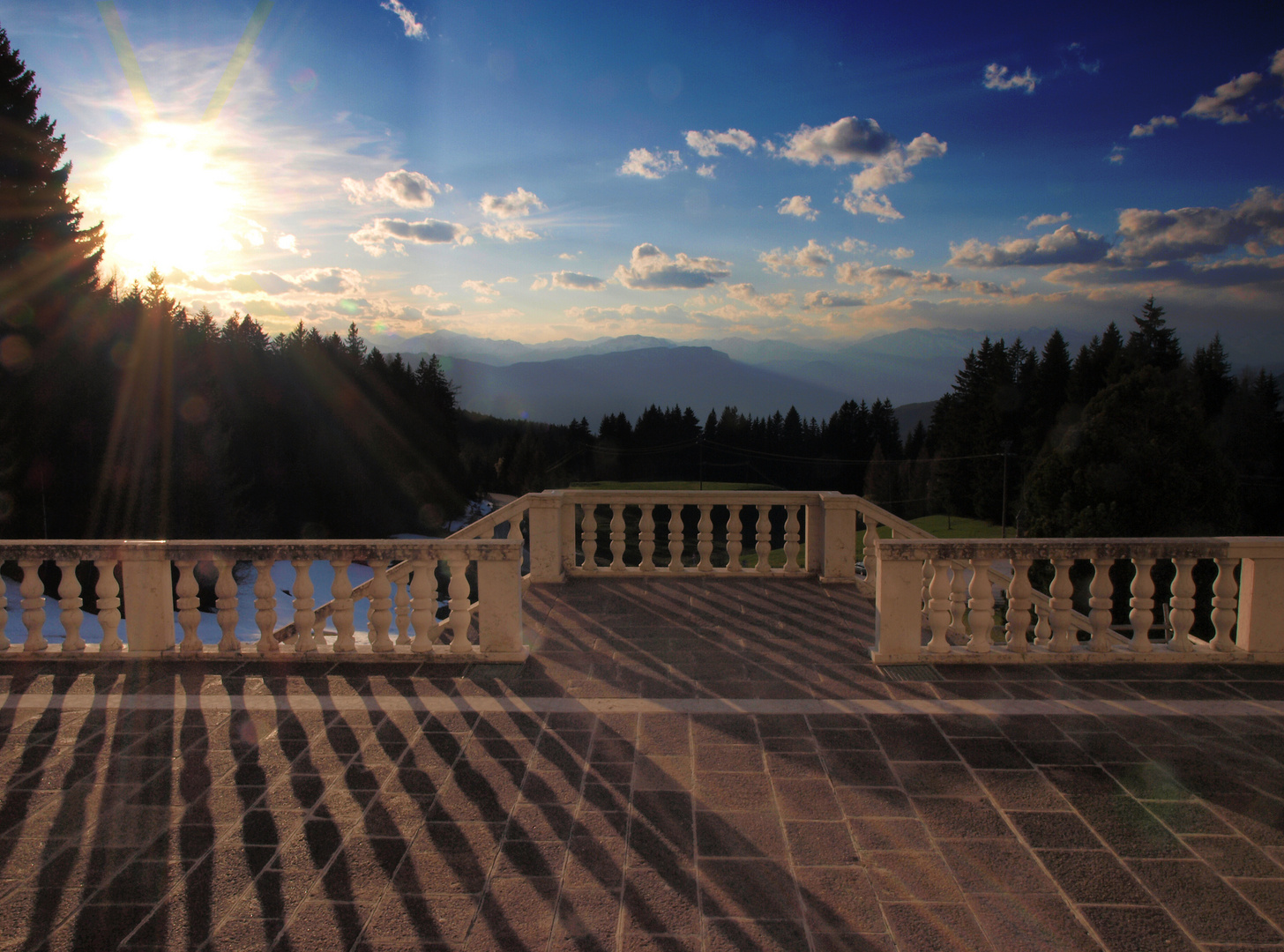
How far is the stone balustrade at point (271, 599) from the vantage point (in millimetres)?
5469

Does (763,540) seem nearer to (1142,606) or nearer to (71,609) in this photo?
(1142,606)

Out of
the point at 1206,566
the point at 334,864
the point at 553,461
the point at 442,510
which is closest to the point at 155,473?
the point at 442,510

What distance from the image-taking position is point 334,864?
3086mm

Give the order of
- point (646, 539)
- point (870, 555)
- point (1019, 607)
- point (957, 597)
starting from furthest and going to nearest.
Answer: point (646, 539), point (870, 555), point (957, 597), point (1019, 607)

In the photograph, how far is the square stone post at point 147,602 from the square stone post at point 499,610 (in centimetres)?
241

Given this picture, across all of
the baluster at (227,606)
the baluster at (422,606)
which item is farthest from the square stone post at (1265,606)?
the baluster at (227,606)

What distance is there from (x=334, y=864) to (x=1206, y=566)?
2816 cm

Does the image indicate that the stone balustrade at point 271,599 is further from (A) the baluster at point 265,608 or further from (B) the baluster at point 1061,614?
(B) the baluster at point 1061,614

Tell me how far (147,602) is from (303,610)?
4.21ft

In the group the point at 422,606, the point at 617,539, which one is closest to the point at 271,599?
the point at 422,606

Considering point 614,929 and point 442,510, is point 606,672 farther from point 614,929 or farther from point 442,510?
point 442,510

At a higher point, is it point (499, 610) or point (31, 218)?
point (31, 218)

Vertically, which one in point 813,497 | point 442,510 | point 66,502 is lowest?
point 442,510

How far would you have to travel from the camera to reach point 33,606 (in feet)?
18.2
